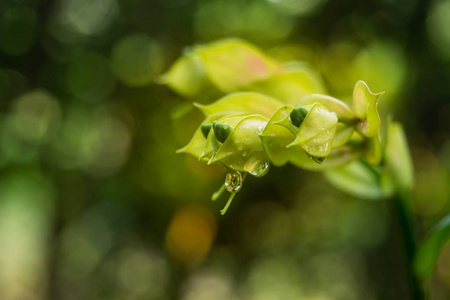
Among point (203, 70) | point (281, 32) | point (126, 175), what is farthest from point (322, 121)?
point (126, 175)

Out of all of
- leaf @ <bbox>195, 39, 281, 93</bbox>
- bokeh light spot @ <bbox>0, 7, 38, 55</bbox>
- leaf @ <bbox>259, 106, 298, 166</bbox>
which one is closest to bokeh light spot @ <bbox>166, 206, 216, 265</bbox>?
bokeh light spot @ <bbox>0, 7, 38, 55</bbox>

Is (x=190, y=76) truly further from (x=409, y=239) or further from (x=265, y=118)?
(x=409, y=239)

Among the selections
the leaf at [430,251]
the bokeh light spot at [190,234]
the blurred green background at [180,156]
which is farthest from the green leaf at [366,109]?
the bokeh light spot at [190,234]

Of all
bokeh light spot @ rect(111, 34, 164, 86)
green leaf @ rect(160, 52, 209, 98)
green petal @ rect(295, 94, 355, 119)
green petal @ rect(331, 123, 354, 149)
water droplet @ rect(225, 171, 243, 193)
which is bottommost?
bokeh light spot @ rect(111, 34, 164, 86)

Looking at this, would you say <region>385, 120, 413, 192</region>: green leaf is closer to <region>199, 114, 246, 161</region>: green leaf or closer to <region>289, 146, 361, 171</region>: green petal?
<region>289, 146, 361, 171</region>: green petal

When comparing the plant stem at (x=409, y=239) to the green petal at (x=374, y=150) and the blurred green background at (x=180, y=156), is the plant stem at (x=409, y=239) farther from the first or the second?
the blurred green background at (x=180, y=156)

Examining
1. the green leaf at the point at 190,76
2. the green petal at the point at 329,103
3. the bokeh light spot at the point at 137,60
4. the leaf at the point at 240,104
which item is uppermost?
the green petal at the point at 329,103

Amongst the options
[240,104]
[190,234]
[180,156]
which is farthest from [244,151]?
[190,234]
